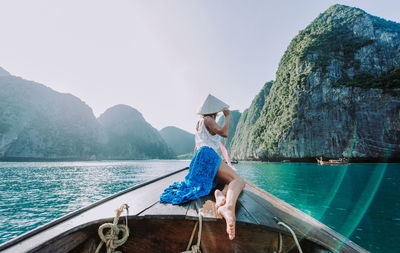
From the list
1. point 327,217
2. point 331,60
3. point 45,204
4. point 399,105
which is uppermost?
point 331,60

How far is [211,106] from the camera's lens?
7.83ft

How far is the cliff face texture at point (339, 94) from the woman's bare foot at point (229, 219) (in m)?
40.8

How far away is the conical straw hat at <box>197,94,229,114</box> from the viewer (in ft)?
7.68

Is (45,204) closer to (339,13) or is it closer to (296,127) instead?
(296,127)

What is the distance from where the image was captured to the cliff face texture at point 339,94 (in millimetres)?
29906

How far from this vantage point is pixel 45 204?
24.7 ft

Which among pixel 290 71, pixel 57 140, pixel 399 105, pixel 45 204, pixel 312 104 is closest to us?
pixel 45 204

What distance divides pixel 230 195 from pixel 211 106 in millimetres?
1271

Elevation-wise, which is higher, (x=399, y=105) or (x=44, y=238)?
(x=399, y=105)

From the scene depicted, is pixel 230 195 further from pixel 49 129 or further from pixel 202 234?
pixel 49 129

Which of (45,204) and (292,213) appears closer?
(292,213)

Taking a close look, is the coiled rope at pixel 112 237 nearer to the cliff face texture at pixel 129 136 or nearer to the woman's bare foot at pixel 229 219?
the woman's bare foot at pixel 229 219

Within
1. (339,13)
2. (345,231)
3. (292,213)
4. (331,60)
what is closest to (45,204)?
(292,213)

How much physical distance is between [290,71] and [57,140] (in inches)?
3515
